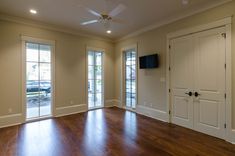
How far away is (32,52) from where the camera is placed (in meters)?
4.54

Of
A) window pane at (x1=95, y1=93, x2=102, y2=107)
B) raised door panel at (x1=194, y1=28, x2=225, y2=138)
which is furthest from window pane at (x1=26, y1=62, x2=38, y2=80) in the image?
raised door panel at (x1=194, y1=28, x2=225, y2=138)

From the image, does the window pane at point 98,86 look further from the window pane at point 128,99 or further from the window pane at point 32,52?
the window pane at point 32,52

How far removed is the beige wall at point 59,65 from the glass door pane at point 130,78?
0.76m

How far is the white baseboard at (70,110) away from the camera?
4.96 m

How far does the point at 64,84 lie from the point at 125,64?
263 centimetres

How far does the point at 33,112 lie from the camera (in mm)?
4617

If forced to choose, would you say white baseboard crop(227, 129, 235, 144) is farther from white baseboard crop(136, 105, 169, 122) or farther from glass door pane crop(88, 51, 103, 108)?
glass door pane crop(88, 51, 103, 108)

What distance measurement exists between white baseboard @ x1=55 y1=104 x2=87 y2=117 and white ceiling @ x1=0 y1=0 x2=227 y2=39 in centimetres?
289

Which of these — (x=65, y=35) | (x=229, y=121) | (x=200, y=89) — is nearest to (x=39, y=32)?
(x=65, y=35)

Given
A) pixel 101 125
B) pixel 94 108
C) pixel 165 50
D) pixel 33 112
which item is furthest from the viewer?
pixel 94 108

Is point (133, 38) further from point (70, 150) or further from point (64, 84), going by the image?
point (70, 150)

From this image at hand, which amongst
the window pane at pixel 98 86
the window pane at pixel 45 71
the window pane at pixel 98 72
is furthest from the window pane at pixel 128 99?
the window pane at pixel 45 71

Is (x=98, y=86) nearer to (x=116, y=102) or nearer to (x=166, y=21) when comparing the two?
(x=116, y=102)

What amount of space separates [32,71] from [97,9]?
2836 millimetres
